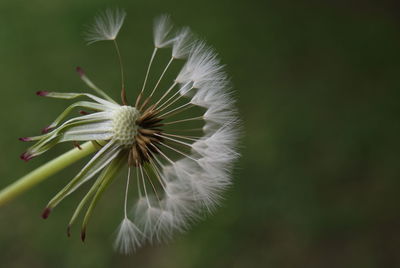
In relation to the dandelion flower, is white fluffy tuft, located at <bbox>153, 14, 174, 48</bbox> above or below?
above

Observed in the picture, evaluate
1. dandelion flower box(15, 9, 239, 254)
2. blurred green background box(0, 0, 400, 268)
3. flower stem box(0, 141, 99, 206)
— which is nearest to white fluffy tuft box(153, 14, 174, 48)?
dandelion flower box(15, 9, 239, 254)

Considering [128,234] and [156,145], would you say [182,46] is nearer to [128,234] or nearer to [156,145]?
[156,145]

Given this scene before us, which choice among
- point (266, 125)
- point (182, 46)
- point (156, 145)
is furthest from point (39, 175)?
point (266, 125)

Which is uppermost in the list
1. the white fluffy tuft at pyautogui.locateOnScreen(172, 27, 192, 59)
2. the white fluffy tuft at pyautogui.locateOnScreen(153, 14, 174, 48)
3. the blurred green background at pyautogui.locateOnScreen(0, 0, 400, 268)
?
the white fluffy tuft at pyautogui.locateOnScreen(153, 14, 174, 48)

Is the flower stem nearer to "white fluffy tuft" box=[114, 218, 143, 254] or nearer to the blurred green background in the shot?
"white fluffy tuft" box=[114, 218, 143, 254]

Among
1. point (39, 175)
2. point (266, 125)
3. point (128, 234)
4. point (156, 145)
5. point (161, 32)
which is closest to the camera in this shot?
point (39, 175)

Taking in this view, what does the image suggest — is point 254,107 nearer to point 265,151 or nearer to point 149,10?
point 265,151

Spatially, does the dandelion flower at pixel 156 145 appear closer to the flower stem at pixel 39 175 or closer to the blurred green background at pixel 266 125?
the flower stem at pixel 39 175

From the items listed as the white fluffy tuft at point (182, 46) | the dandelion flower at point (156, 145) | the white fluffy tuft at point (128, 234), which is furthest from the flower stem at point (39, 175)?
the white fluffy tuft at point (182, 46)
